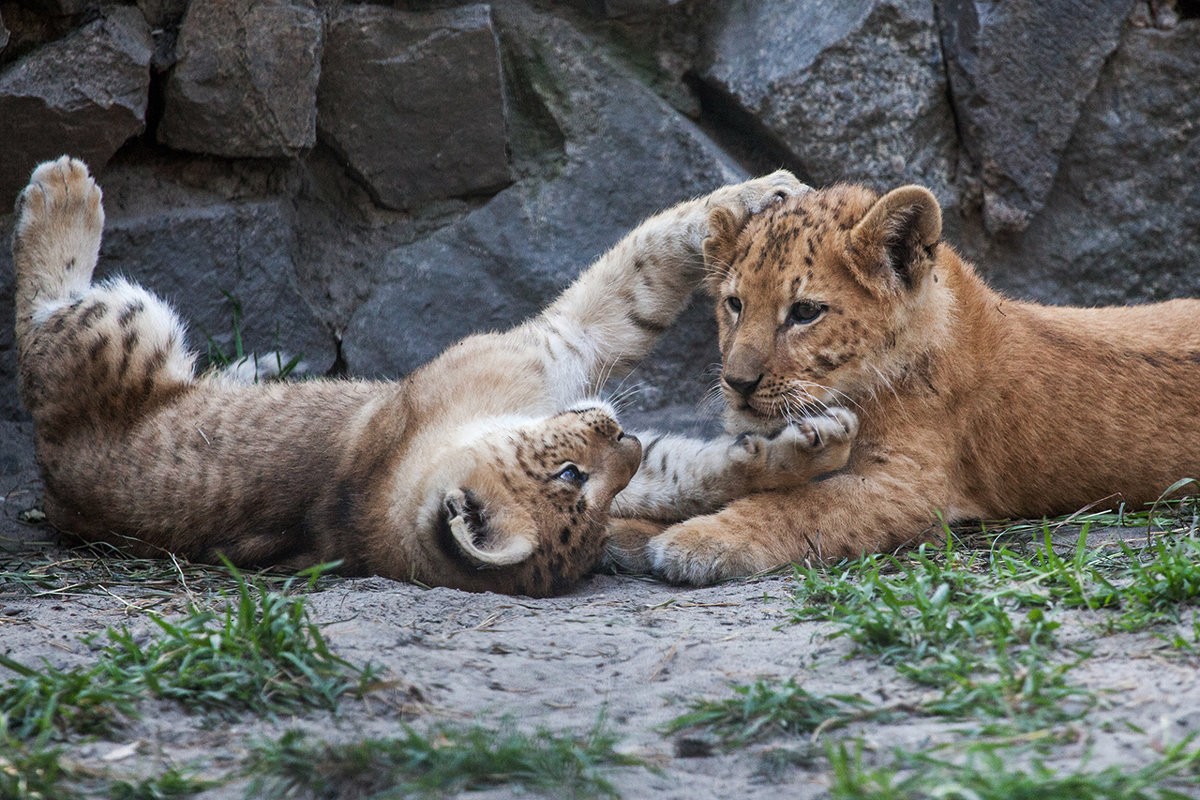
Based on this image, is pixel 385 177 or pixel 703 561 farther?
pixel 385 177

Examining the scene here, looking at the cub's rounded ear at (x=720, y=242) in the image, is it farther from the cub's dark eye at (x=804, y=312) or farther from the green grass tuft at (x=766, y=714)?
the green grass tuft at (x=766, y=714)

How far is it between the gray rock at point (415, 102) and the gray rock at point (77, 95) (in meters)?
0.95

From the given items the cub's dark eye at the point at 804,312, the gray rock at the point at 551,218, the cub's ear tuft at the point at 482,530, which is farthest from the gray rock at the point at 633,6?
the cub's ear tuft at the point at 482,530

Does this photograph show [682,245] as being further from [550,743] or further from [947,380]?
[550,743]

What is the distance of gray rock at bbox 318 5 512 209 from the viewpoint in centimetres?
592

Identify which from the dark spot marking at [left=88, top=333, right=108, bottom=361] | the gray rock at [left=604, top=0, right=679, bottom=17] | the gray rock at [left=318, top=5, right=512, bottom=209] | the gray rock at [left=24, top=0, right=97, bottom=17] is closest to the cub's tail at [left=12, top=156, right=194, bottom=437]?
the dark spot marking at [left=88, top=333, right=108, bottom=361]

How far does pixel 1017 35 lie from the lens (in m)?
6.30

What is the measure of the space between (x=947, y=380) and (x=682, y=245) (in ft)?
4.87

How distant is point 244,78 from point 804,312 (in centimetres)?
308

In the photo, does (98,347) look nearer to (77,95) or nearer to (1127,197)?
(77,95)

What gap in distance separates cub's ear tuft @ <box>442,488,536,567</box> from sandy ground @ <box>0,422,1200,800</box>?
0.59 ft

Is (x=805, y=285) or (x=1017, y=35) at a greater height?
(x=1017, y=35)

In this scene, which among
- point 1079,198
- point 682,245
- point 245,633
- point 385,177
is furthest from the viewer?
point 1079,198

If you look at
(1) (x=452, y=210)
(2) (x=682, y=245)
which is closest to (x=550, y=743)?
(2) (x=682, y=245)
